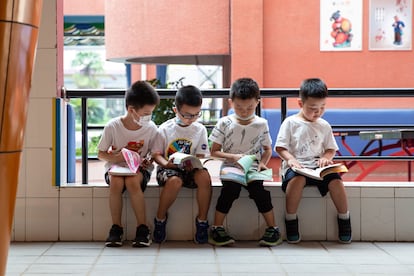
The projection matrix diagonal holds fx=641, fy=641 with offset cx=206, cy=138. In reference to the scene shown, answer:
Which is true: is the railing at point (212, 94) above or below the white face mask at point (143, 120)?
above

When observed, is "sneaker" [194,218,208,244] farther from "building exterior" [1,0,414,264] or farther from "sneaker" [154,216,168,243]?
"building exterior" [1,0,414,264]

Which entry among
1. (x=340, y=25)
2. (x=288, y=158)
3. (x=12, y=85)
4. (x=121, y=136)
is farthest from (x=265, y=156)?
(x=340, y=25)

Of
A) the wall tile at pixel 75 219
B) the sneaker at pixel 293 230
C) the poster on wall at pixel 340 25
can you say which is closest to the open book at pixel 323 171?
the sneaker at pixel 293 230

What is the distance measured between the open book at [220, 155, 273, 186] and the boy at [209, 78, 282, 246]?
43 millimetres

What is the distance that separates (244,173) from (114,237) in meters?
0.83

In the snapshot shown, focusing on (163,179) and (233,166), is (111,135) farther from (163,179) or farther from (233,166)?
(233,166)

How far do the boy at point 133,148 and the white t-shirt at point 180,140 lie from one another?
61mm

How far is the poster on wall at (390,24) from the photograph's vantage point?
8.39 metres

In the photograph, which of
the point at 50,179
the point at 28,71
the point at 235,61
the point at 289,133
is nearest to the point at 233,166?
the point at 289,133

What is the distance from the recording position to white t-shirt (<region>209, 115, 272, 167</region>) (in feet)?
12.6

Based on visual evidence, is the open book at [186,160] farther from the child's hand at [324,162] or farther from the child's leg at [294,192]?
the child's hand at [324,162]

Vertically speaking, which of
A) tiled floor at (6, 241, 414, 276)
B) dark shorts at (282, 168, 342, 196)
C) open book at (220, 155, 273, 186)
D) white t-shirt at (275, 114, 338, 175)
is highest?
white t-shirt at (275, 114, 338, 175)

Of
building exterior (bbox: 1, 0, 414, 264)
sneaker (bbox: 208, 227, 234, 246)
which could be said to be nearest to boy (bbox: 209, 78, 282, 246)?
sneaker (bbox: 208, 227, 234, 246)

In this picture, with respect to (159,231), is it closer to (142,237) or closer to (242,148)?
(142,237)
